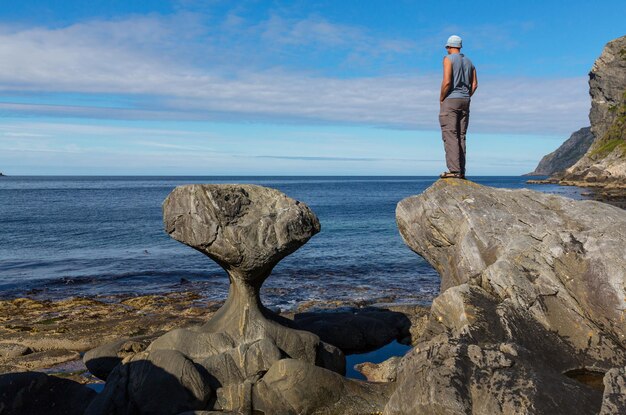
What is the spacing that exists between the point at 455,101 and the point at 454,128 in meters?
0.74

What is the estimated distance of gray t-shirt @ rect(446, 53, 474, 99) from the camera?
15469 mm

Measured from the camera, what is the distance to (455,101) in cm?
1581

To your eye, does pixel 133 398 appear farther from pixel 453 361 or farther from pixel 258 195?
pixel 453 361

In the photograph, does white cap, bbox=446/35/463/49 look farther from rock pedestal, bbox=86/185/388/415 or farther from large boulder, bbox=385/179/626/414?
rock pedestal, bbox=86/185/388/415

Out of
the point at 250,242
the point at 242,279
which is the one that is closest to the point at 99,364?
the point at 242,279

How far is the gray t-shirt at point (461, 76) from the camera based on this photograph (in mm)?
15469

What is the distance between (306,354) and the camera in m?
14.0

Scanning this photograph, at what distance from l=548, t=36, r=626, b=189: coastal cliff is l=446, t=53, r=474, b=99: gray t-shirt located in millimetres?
110489

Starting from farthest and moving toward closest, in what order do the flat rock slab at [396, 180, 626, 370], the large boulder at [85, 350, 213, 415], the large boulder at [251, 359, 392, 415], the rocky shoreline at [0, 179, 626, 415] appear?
the flat rock slab at [396, 180, 626, 370]
the large boulder at [85, 350, 213, 415]
the large boulder at [251, 359, 392, 415]
the rocky shoreline at [0, 179, 626, 415]

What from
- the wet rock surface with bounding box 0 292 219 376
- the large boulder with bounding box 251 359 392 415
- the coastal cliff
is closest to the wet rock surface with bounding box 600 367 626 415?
the large boulder with bounding box 251 359 392 415

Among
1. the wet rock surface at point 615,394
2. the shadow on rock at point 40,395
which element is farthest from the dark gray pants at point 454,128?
the shadow on rock at point 40,395

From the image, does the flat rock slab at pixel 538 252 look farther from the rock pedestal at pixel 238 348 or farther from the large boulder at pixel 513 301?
the rock pedestal at pixel 238 348

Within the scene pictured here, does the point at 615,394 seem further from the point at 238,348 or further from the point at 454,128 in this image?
the point at 454,128

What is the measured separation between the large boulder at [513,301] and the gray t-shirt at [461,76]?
8.17 feet
